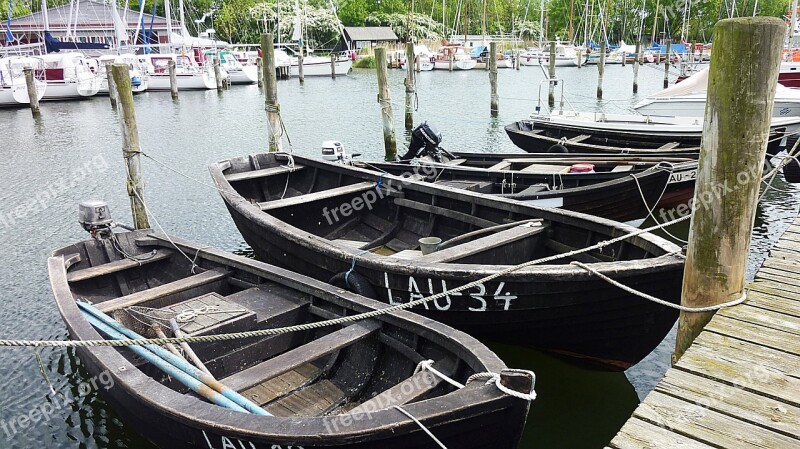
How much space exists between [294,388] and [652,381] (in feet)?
14.1

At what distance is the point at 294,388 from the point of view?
19.1 feet

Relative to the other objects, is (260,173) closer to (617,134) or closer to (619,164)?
(619,164)

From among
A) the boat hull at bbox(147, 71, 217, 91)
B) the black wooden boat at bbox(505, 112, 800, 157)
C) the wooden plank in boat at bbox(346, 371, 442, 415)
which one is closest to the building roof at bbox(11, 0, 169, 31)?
the boat hull at bbox(147, 71, 217, 91)

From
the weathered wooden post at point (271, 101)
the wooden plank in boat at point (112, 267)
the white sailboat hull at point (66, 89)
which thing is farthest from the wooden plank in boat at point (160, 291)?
the white sailboat hull at point (66, 89)

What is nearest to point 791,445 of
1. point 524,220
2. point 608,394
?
point 608,394

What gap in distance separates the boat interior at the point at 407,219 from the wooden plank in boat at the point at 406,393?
7.33ft

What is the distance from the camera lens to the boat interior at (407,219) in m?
7.30

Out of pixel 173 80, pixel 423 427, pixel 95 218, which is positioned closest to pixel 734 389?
pixel 423 427

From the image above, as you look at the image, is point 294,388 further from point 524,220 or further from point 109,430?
point 524,220

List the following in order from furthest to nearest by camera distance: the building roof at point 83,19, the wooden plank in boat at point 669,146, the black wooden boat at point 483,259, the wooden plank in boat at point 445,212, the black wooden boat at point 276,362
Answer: the building roof at point 83,19 < the wooden plank in boat at point 669,146 < the wooden plank in boat at point 445,212 < the black wooden boat at point 483,259 < the black wooden boat at point 276,362

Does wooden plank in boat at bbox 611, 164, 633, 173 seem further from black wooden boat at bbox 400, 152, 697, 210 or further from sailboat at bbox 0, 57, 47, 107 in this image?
sailboat at bbox 0, 57, 47, 107

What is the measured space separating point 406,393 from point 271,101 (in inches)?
436

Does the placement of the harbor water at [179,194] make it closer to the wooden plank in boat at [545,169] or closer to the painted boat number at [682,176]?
the painted boat number at [682,176]

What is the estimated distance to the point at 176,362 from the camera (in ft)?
17.3
